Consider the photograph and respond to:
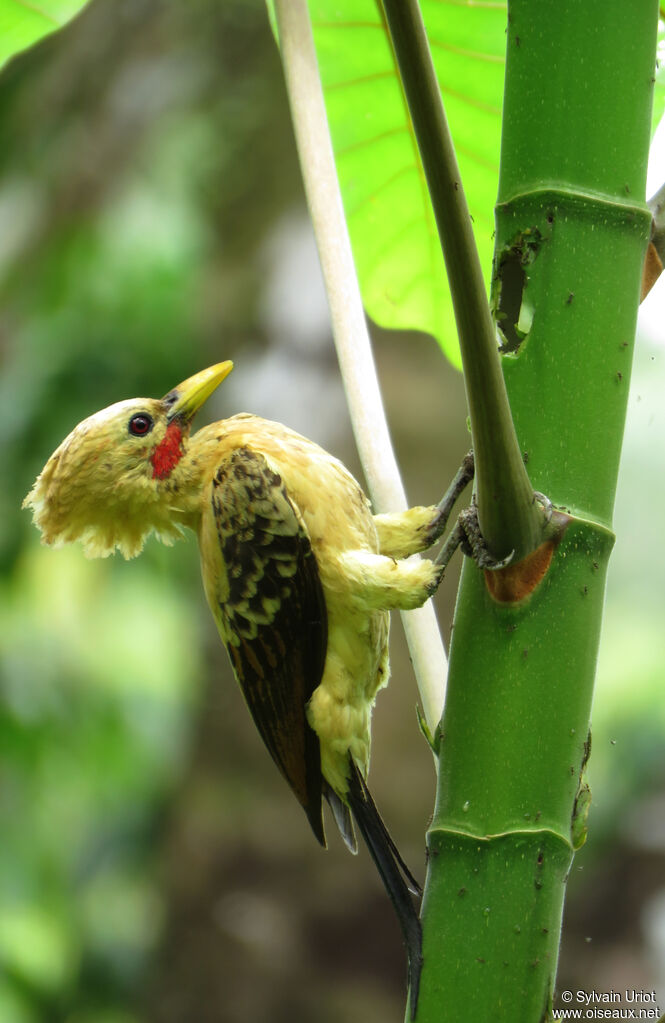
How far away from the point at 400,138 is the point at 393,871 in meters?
1.19

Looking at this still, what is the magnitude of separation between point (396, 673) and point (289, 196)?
5.08ft

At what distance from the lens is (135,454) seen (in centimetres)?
165

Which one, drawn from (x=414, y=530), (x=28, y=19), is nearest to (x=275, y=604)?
(x=414, y=530)

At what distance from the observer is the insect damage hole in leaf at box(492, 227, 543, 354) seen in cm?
87

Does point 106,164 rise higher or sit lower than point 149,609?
higher

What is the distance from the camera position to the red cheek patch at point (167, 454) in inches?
65.2

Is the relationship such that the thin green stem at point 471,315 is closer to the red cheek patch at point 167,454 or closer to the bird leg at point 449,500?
the bird leg at point 449,500

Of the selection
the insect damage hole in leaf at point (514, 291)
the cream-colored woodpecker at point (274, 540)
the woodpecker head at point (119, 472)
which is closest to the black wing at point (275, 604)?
the cream-colored woodpecker at point (274, 540)

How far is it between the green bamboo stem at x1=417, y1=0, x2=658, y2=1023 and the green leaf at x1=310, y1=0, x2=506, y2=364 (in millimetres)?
685

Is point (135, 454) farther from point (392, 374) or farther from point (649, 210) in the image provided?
point (392, 374)

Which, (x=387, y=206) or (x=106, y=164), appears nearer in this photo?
(x=387, y=206)

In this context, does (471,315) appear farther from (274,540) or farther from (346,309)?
(274,540)

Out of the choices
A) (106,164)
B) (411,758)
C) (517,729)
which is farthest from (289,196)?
(517,729)

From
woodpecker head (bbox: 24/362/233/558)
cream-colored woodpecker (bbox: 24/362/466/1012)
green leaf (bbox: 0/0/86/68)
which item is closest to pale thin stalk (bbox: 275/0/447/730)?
cream-colored woodpecker (bbox: 24/362/466/1012)
